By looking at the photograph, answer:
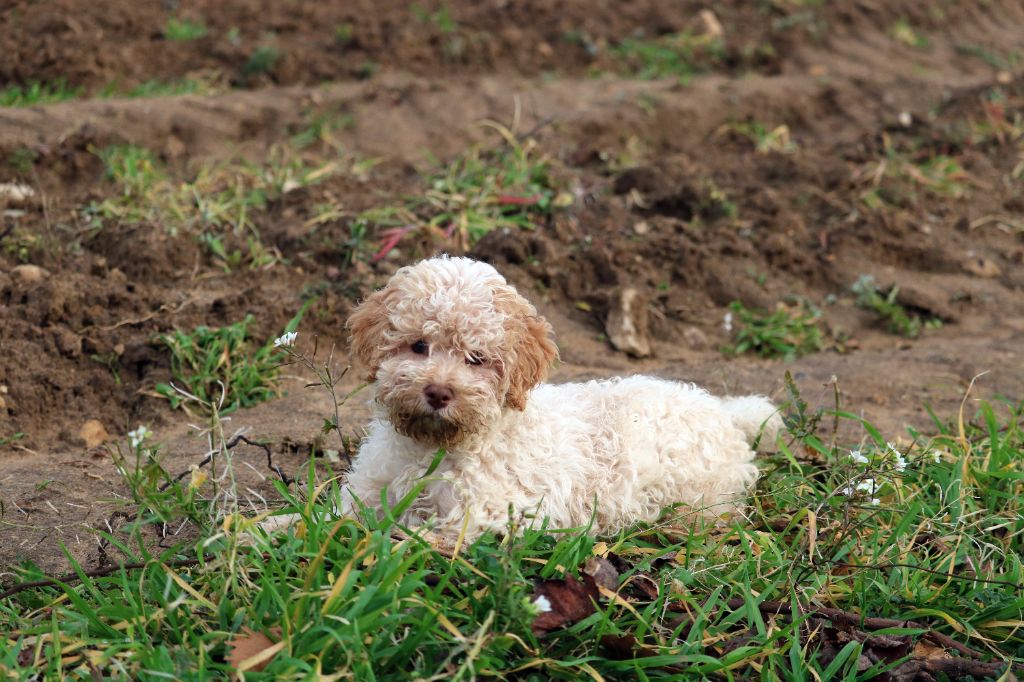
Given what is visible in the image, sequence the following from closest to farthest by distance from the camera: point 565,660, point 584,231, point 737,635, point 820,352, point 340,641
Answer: point 340,641
point 565,660
point 737,635
point 820,352
point 584,231

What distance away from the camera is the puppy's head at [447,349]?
12.3 ft

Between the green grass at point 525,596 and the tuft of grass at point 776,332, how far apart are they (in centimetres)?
226

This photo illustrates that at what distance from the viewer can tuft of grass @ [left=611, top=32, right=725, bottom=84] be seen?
1141 cm

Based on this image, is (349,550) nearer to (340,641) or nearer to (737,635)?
(340,641)

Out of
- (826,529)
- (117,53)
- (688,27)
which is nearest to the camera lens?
(826,529)

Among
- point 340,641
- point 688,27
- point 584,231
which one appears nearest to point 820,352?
point 584,231

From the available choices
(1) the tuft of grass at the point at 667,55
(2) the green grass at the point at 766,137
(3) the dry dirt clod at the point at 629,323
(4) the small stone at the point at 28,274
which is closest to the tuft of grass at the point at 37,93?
(4) the small stone at the point at 28,274

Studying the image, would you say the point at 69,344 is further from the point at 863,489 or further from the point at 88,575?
the point at 863,489

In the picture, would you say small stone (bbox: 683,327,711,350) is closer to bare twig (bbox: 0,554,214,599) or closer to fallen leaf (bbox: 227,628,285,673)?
bare twig (bbox: 0,554,214,599)

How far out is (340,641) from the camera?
10.3 feet

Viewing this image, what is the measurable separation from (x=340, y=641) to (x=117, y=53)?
27.1ft

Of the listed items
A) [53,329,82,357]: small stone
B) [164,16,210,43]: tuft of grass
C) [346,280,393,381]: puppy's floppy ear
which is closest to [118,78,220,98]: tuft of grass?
[164,16,210,43]: tuft of grass

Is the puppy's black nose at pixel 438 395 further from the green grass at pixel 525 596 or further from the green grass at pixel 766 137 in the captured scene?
the green grass at pixel 766 137

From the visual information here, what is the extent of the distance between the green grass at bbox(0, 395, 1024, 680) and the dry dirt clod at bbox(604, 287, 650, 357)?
84.0 inches
